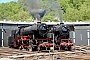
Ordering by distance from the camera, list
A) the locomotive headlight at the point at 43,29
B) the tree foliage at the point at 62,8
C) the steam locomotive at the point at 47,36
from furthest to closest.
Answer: the tree foliage at the point at 62,8 → the steam locomotive at the point at 47,36 → the locomotive headlight at the point at 43,29

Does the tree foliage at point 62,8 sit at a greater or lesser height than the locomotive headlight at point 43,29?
greater

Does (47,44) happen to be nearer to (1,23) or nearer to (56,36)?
(56,36)

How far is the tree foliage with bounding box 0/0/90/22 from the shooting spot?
46.9m

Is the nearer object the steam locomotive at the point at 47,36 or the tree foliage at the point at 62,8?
the steam locomotive at the point at 47,36

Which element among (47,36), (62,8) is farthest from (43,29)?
(62,8)

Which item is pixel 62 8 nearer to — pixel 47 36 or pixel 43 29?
Answer: pixel 47 36

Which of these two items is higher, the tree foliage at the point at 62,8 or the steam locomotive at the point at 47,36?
the tree foliage at the point at 62,8

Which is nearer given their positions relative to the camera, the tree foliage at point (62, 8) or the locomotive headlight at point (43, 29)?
the locomotive headlight at point (43, 29)

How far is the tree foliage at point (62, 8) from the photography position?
46.9 metres

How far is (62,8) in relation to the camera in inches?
2429

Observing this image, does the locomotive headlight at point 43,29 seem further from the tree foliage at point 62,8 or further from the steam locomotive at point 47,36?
the tree foliage at point 62,8

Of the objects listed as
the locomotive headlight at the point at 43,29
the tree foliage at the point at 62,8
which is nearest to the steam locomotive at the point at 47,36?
the locomotive headlight at the point at 43,29

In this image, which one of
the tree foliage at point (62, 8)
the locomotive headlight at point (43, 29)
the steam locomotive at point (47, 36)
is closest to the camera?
the locomotive headlight at point (43, 29)

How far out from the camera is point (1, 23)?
98.2ft
